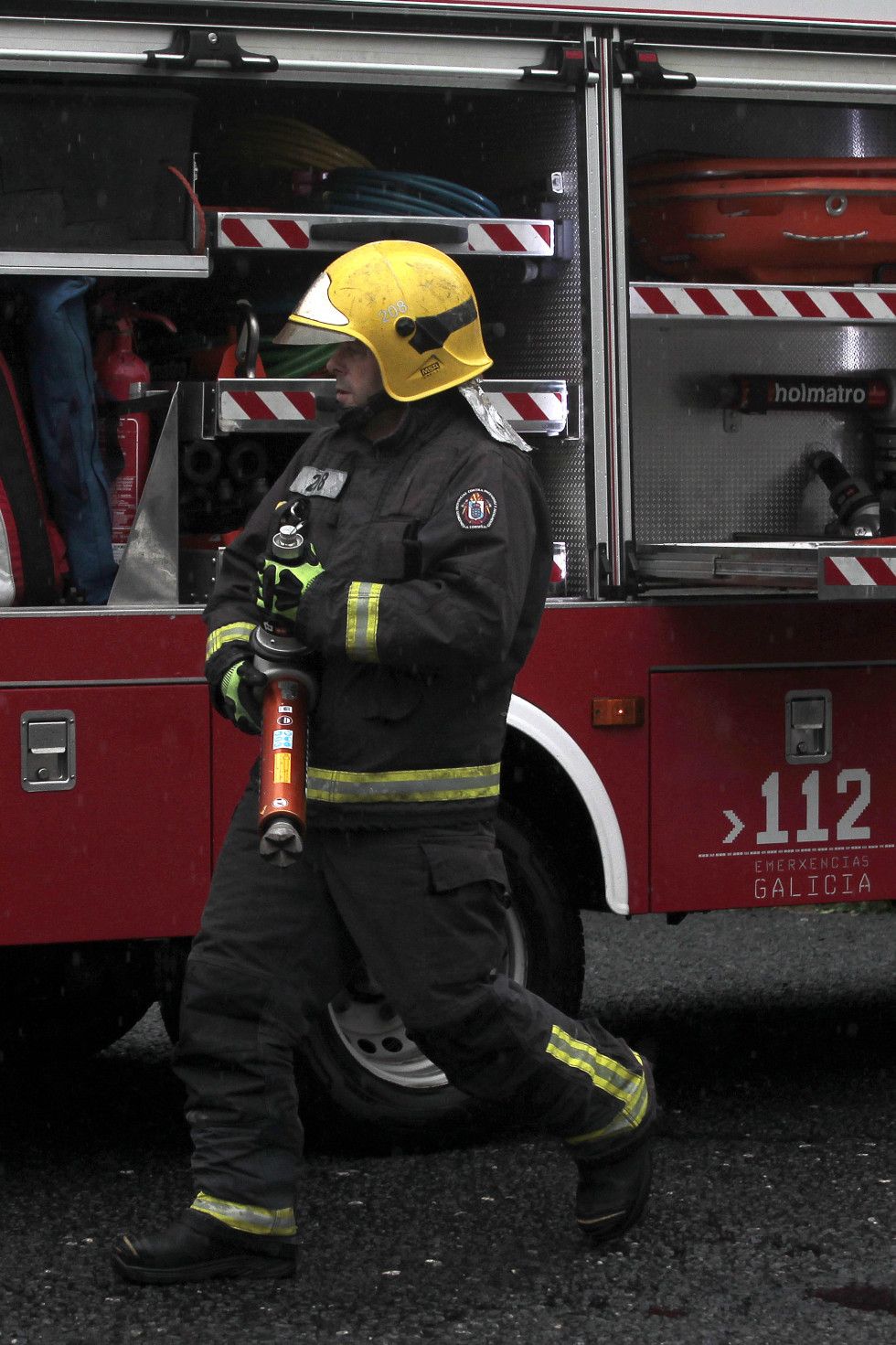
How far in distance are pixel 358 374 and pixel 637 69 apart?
1390 millimetres

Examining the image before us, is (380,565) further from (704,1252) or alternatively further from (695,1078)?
(695,1078)

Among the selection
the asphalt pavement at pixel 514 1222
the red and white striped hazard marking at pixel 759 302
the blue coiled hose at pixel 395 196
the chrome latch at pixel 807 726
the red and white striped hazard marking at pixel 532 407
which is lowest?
the asphalt pavement at pixel 514 1222

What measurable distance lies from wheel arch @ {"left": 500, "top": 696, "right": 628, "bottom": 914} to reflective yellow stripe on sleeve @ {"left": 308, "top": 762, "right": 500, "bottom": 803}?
2.82ft

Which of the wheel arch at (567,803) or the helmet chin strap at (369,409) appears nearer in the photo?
the helmet chin strap at (369,409)

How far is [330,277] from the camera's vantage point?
12.6ft

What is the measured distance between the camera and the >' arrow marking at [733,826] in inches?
189

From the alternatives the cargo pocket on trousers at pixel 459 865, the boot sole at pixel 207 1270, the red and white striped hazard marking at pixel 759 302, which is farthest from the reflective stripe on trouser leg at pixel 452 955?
the red and white striped hazard marking at pixel 759 302

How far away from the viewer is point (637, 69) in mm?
4703

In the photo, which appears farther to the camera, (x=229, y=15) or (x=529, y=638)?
(x=229, y=15)

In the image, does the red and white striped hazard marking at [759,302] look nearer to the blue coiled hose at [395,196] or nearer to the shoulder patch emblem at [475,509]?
the blue coiled hose at [395,196]

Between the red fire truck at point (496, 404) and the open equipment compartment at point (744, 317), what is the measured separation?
0.02 m

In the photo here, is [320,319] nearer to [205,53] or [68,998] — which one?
[205,53]

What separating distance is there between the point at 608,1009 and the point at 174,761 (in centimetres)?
283

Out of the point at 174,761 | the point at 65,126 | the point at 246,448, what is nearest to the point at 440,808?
the point at 174,761
